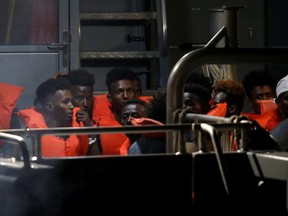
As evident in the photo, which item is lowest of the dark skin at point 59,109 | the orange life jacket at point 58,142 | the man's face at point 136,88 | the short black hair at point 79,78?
the orange life jacket at point 58,142

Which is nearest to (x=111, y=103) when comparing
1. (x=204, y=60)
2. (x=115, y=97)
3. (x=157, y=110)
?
(x=115, y=97)

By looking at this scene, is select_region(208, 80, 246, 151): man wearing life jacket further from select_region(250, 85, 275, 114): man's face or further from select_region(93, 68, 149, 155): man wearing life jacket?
select_region(93, 68, 149, 155): man wearing life jacket

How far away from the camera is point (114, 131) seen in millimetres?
1707

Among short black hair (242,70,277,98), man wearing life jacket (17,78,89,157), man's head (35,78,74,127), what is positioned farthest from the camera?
short black hair (242,70,277,98)

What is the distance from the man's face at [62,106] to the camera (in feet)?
20.9

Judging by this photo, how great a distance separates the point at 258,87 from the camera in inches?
281

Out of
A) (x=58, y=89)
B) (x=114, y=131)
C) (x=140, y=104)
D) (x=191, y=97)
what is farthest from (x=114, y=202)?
(x=58, y=89)

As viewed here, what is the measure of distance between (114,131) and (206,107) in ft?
12.1

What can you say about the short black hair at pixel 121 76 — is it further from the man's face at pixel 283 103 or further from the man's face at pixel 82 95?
the man's face at pixel 283 103

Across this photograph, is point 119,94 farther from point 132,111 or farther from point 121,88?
point 132,111

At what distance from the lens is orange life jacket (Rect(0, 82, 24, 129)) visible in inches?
276

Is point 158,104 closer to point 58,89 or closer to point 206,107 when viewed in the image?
point 206,107

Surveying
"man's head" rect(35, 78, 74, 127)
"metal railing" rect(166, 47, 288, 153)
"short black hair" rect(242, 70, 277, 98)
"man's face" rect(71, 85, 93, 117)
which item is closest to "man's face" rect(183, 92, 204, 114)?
"man's head" rect(35, 78, 74, 127)

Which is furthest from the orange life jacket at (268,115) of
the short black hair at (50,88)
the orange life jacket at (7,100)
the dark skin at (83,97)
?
the orange life jacket at (7,100)
